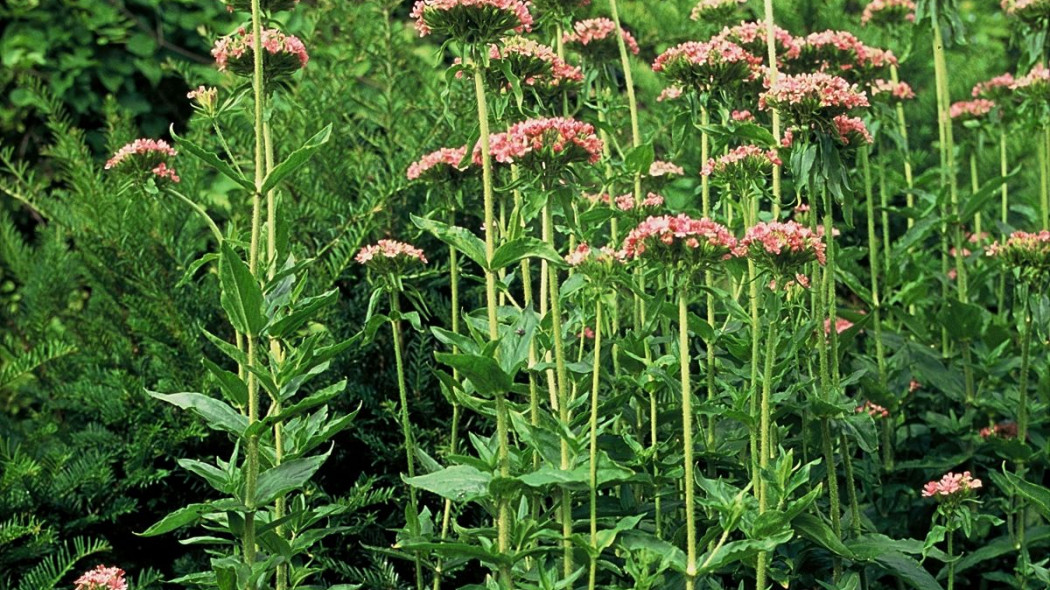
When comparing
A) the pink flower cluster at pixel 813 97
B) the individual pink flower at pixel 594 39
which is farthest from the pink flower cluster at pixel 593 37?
the pink flower cluster at pixel 813 97

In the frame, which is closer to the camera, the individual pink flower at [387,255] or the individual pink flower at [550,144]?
the individual pink flower at [550,144]

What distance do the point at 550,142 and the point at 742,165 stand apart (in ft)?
1.61

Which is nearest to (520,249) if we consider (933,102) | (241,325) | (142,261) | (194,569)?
(241,325)

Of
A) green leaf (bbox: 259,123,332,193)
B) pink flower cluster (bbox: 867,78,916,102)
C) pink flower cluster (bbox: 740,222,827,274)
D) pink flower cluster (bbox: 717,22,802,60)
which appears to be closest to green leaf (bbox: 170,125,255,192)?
green leaf (bbox: 259,123,332,193)

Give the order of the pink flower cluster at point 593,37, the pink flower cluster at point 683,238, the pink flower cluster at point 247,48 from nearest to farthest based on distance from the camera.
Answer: the pink flower cluster at point 683,238 → the pink flower cluster at point 247,48 → the pink flower cluster at point 593,37

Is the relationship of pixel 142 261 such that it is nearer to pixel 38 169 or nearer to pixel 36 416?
pixel 36 416

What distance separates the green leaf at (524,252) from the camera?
73.5 inches

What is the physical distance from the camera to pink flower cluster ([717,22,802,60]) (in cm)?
261

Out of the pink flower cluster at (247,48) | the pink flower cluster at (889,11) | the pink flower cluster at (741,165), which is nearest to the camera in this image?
the pink flower cluster at (247,48)

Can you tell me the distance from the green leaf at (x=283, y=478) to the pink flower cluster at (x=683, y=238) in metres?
0.61

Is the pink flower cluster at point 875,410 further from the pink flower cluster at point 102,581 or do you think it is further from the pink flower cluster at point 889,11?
the pink flower cluster at point 102,581

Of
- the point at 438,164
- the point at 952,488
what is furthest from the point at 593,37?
the point at 952,488

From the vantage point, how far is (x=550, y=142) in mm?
1992

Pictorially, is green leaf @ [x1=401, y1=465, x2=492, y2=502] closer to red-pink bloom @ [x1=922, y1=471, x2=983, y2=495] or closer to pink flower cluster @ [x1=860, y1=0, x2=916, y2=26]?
red-pink bloom @ [x1=922, y1=471, x2=983, y2=495]
